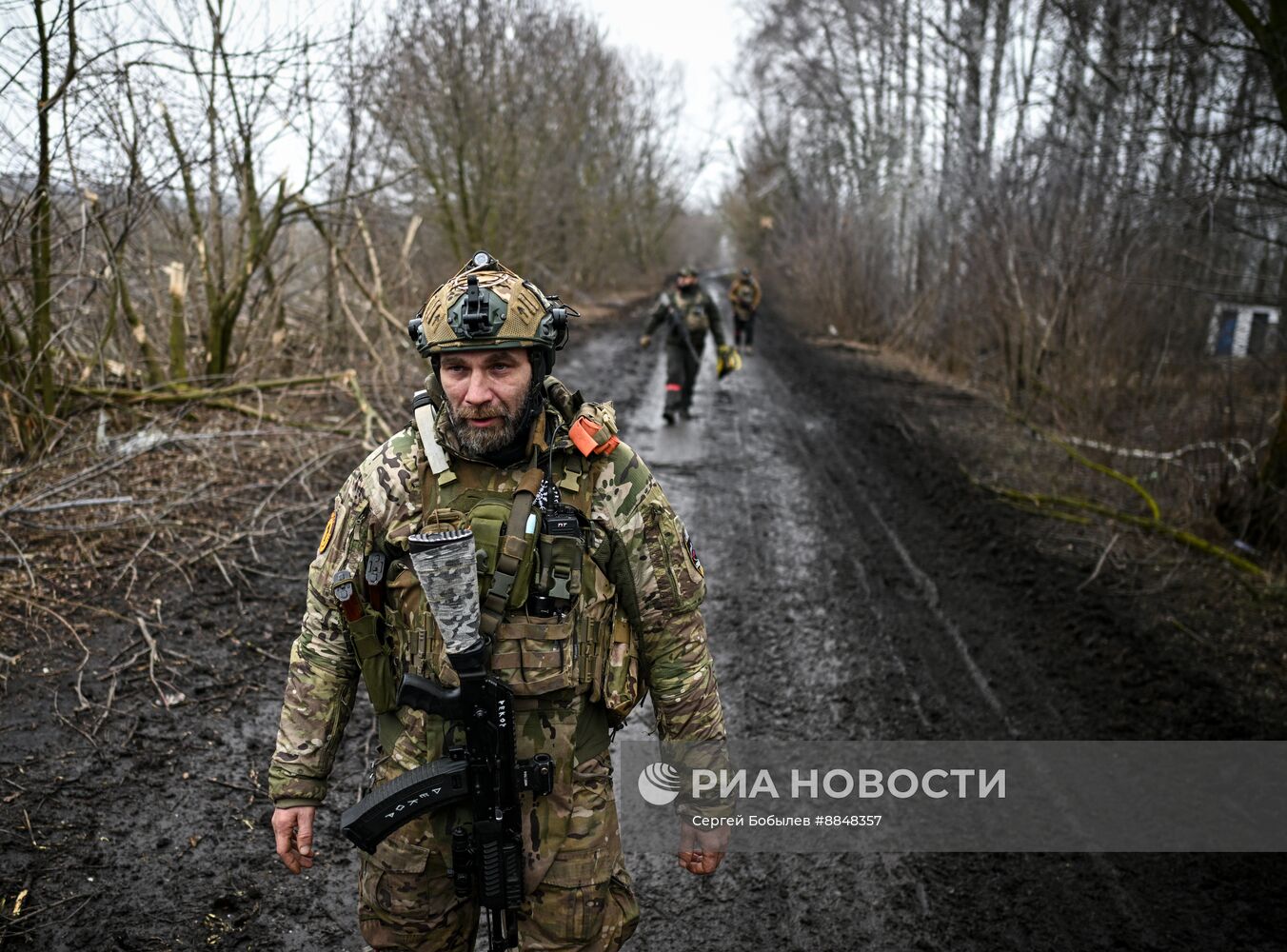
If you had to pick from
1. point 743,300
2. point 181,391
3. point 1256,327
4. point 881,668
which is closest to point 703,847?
point 881,668

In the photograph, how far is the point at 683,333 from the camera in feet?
33.4

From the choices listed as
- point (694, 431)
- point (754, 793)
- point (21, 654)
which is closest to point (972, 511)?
point (694, 431)

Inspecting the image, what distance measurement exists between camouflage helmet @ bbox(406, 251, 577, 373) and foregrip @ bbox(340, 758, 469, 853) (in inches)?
38.7

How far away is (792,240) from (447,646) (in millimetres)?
26582

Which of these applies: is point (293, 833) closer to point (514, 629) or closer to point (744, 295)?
point (514, 629)

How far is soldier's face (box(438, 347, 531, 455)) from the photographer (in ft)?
6.74

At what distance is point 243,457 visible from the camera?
6.93 metres

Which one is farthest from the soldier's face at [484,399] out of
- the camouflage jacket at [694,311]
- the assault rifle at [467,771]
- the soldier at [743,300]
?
the soldier at [743,300]

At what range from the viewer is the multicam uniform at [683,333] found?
33.7 feet

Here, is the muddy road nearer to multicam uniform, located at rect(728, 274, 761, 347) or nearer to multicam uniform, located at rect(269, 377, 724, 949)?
multicam uniform, located at rect(269, 377, 724, 949)

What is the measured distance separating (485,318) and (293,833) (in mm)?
1334

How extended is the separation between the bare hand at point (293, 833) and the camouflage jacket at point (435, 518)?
0.03 metres

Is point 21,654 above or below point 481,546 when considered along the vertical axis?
below

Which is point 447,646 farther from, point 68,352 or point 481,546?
point 68,352
